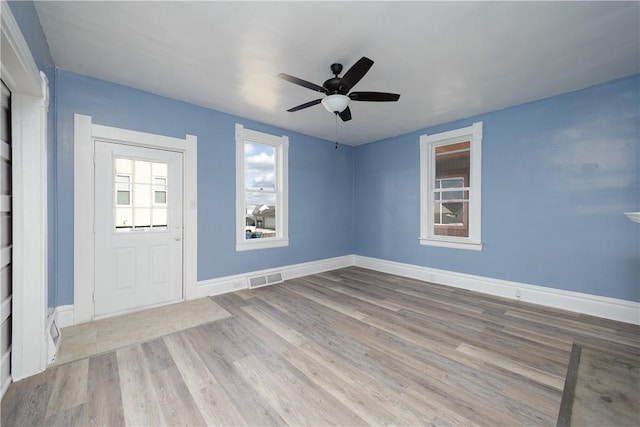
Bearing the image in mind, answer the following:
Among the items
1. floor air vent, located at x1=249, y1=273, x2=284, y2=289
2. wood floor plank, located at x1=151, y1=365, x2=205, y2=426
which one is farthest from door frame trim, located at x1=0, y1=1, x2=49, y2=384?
floor air vent, located at x1=249, y1=273, x2=284, y2=289

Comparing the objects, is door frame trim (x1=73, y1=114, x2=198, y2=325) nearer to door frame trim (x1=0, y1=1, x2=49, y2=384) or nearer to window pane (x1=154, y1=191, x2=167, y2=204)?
window pane (x1=154, y1=191, x2=167, y2=204)

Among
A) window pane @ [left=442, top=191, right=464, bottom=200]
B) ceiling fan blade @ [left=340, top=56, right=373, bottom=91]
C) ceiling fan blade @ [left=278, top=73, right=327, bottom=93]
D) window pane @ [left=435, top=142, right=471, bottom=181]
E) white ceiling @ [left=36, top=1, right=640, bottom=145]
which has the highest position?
white ceiling @ [left=36, top=1, right=640, bottom=145]

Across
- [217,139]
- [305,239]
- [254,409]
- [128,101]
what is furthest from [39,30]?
[305,239]

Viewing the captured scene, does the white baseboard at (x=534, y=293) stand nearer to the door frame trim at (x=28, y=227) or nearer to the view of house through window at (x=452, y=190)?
the view of house through window at (x=452, y=190)

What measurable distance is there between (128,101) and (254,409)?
3.56 meters

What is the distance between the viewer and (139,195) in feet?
10.9

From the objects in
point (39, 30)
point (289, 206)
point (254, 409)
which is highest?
point (39, 30)

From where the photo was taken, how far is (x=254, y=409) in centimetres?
168

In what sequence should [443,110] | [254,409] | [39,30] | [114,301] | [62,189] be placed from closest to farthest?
[254,409]
[39,30]
[62,189]
[114,301]
[443,110]

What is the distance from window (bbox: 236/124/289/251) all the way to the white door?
0.90 meters

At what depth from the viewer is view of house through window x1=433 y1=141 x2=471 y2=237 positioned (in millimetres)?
4406

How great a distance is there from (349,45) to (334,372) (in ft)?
9.13

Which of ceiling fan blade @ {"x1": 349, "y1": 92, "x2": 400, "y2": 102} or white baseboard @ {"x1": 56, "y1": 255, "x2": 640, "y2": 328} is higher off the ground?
ceiling fan blade @ {"x1": 349, "y1": 92, "x2": 400, "y2": 102}

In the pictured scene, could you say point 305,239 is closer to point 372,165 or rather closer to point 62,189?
point 372,165
